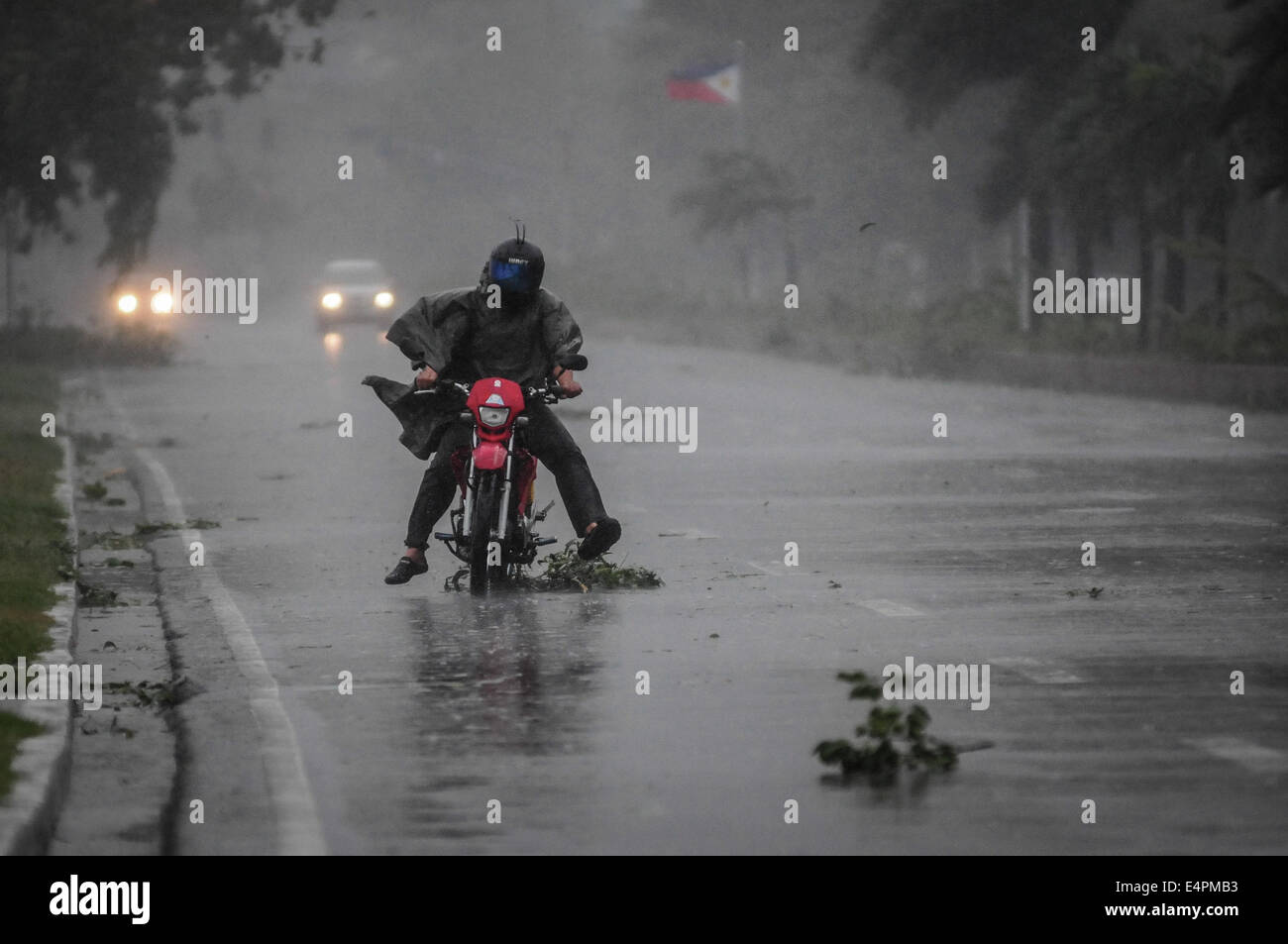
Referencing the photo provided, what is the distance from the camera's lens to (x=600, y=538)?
1322 centimetres

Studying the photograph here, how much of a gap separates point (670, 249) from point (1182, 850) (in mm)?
99098

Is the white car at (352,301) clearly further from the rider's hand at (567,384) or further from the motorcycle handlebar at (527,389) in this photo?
the rider's hand at (567,384)

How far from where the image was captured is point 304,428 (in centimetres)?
2761

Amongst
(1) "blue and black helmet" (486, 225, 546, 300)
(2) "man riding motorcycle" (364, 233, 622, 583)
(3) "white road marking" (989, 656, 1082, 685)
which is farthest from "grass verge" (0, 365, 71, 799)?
(3) "white road marking" (989, 656, 1082, 685)

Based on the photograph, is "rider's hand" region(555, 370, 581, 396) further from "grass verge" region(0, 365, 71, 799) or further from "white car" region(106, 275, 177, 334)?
"white car" region(106, 275, 177, 334)

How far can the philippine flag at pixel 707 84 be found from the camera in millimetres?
55500

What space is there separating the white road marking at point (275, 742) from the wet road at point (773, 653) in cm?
4

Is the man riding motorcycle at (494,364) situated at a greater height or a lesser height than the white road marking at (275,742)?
greater

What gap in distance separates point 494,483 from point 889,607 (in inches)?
84.6

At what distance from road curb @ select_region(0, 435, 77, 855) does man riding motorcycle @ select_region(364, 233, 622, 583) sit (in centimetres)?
273

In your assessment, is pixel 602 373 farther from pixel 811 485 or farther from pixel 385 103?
pixel 385 103

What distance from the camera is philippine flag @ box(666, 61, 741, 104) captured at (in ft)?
182

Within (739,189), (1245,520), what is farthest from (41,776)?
(739,189)

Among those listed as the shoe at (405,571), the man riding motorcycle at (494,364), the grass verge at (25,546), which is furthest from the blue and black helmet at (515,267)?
the grass verge at (25,546)
